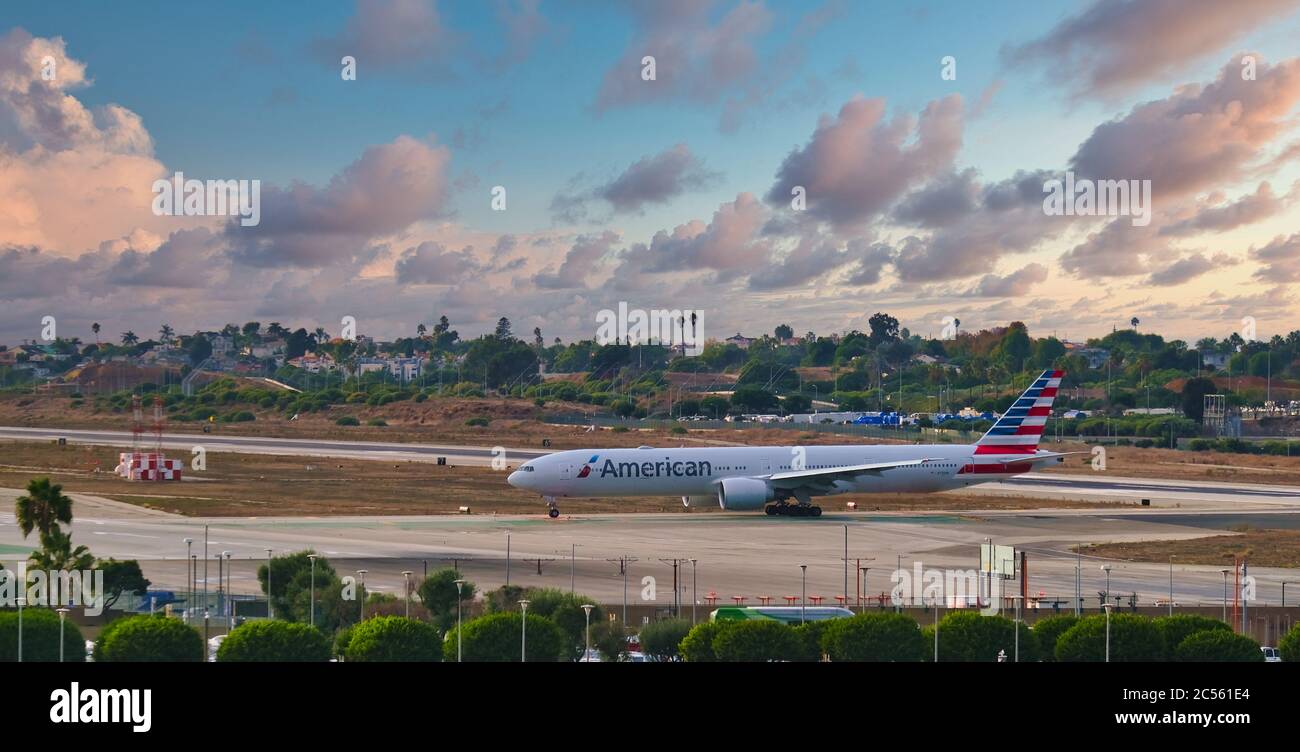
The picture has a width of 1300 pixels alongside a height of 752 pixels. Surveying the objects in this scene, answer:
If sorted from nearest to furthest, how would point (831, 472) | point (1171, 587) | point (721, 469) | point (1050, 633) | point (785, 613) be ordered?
1. point (1050, 633)
2. point (785, 613)
3. point (1171, 587)
4. point (721, 469)
5. point (831, 472)

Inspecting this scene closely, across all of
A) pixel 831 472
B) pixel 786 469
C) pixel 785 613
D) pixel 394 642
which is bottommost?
pixel 785 613

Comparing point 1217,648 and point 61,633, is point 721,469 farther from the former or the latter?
point 61,633

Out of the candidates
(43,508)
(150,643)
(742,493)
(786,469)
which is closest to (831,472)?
(786,469)

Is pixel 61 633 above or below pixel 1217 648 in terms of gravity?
above

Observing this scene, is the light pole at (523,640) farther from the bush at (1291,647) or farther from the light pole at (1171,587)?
the light pole at (1171,587)

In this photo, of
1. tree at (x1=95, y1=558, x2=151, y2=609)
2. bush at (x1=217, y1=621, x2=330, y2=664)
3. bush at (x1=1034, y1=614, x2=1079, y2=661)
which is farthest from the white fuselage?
bush at (x1=217, y1=621, x2=330, y2=664)

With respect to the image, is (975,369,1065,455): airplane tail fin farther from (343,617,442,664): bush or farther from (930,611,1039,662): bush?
(343,617,442,664): bush
